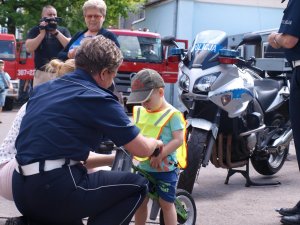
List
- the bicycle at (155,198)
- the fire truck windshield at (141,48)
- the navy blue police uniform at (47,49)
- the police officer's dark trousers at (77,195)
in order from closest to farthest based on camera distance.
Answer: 1. the police officer's dark trousers at (77,195)
2. the bicycle at (155,198)
3. the navy blue police uniform at (47,49)
4. the fire truck windshield at (141,48)

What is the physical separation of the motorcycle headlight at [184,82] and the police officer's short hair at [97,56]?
2567mm

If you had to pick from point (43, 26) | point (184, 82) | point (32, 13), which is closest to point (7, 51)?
point (32, 13)

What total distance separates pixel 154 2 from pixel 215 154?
2491cm

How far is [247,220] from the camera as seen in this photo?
539 centimetres

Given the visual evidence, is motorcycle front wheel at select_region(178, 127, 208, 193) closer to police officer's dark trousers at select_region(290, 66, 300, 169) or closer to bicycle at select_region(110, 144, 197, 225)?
bicycle at select_region(110, 144, 197, 225)

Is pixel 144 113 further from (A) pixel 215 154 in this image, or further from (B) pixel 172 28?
(B) pixel 172 28

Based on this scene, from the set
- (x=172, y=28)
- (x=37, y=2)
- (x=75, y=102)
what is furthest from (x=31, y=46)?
(x=37, y=2)

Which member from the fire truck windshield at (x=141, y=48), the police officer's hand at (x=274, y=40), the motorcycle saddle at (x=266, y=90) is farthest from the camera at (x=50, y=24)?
the fire truck windshield at (x=141, y=48)

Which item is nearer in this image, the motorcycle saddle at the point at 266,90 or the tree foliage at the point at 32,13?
the motorcycle saddle at the point at 266,90

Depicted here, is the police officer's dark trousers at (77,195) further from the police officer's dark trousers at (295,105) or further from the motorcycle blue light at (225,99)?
the motorcycle blue light at (225,99)

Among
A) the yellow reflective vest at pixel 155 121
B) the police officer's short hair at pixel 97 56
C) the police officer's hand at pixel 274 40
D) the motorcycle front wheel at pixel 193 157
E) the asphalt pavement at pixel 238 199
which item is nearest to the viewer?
the police officer's short hair at pixel 97 56

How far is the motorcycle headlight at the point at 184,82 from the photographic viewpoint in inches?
236

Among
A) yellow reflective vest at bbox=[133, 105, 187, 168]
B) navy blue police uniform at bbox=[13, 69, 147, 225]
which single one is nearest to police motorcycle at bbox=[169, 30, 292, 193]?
yellow reflective vest at bbox=[133, 105, 187, 168]

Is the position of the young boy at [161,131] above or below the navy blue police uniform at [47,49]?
below
